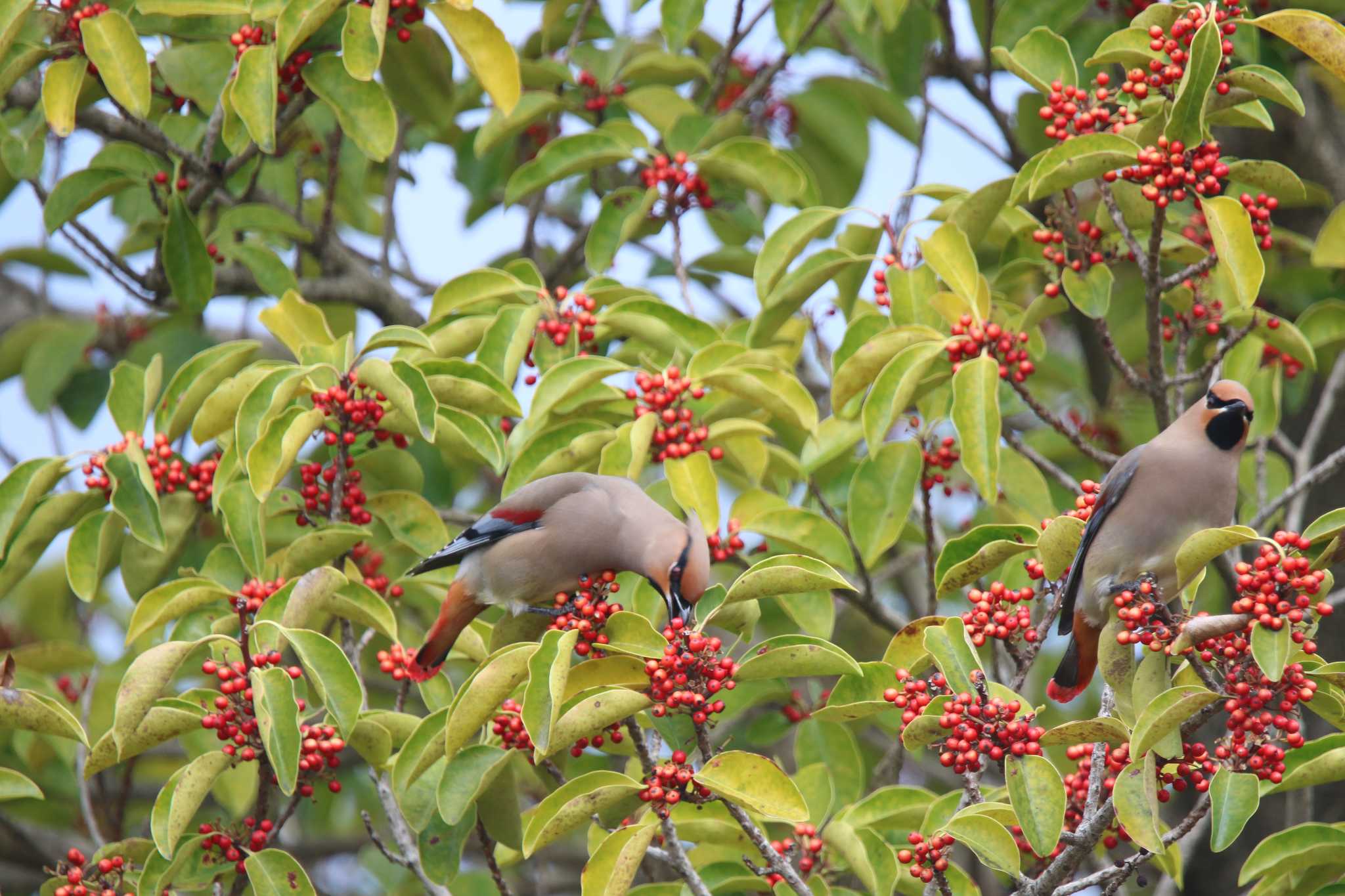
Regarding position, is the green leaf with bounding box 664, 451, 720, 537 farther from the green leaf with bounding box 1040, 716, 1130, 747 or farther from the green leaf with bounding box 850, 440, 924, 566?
the green leaf with bounding box 1040, 716, 1130, 747

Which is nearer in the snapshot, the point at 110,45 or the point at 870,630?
the point at 110,45

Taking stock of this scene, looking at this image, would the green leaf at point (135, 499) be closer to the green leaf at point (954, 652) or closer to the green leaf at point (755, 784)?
the green leaf at point (755, 784)

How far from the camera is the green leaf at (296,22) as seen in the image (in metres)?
4.04

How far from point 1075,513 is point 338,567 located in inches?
77.7

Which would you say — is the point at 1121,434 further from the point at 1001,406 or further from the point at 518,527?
the point at 518,527

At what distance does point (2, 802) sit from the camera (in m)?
5.46

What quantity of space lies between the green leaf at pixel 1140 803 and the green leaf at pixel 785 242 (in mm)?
1750

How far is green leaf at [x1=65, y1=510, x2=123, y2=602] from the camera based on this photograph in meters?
4.09

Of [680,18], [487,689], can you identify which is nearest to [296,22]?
[680,18]

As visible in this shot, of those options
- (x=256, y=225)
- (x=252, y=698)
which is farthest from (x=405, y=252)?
(x=252, y=698)

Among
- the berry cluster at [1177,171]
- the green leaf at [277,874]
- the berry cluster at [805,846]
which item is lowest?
the berry cluster at [805,846]

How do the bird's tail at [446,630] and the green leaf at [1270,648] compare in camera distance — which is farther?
the bird's tail at [446,630]

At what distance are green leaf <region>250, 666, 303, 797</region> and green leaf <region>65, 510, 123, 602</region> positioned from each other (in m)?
1.06

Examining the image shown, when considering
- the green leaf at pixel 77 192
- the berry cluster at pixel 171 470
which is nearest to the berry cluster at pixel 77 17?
the green leaf at pixel 77 192
